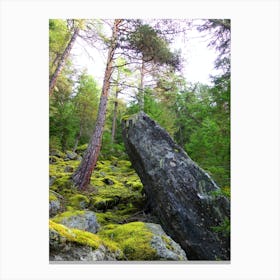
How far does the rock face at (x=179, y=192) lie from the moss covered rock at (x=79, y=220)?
0.93 meters

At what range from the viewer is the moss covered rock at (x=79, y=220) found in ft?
13.5

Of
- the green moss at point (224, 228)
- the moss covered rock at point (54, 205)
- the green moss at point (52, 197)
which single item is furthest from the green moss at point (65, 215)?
the green moss at point (224, 228)

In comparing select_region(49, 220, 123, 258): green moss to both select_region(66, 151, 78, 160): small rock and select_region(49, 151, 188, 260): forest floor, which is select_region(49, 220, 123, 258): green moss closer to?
select_region(49, 151, 188, 260): forest floor

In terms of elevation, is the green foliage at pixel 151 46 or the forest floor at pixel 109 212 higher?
the green foliage at pixel 151 46

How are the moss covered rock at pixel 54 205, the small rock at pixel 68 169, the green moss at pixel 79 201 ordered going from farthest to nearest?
the small rock at pixel 68 169 → the green moss at pixel 79 201 → the moss covered rock at pixel 54 205

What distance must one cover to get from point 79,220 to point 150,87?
218 cm

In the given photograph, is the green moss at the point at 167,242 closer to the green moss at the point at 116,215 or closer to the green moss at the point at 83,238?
the green moss at the point at 83,238

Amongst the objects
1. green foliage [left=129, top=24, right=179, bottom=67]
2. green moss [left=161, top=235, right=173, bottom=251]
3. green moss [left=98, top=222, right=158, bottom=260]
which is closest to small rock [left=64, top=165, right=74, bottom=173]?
green moss [left=98, top=222, right=158, bottom=260]

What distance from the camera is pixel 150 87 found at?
15.9ft

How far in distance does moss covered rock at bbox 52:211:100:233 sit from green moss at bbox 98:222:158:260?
0.52 feet

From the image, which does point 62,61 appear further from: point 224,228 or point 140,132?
point 224,228

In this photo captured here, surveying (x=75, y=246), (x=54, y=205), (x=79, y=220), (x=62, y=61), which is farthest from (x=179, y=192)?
(x=62, y=61)
